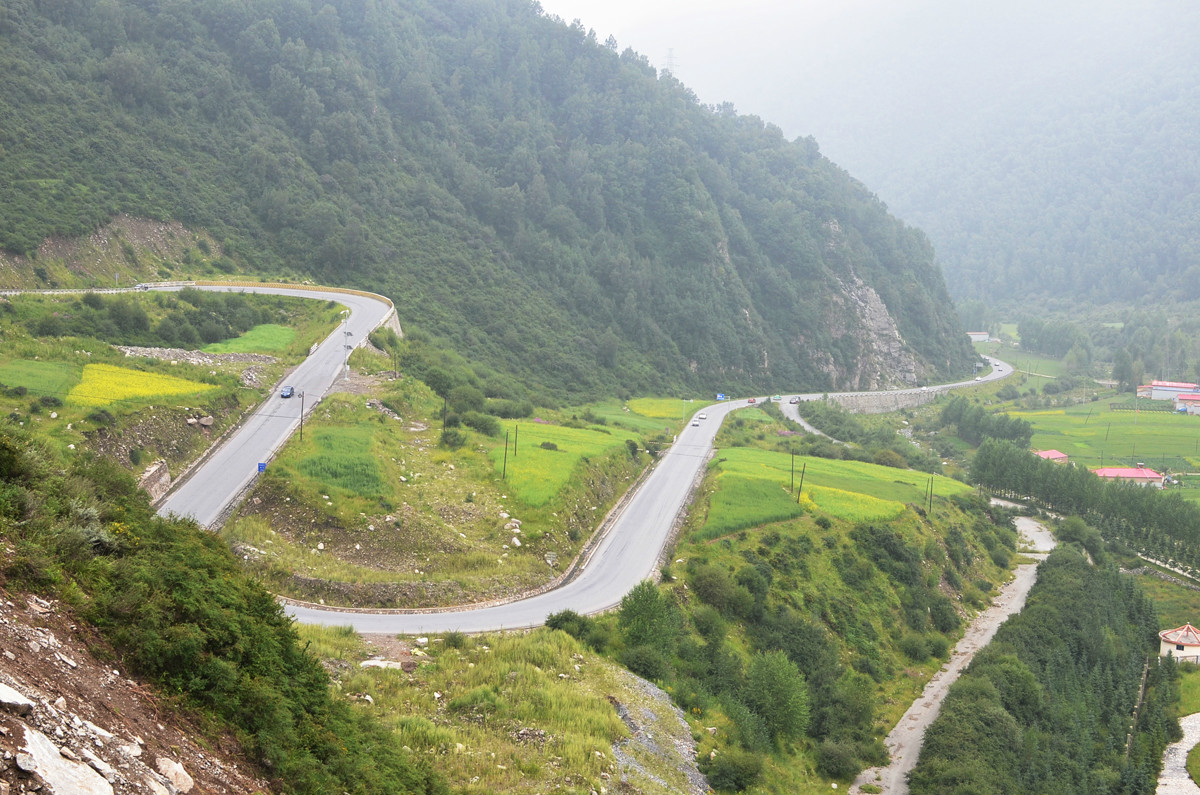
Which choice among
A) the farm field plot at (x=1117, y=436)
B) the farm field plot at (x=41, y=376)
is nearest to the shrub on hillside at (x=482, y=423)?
the farm field plot at (x=41, y=376)

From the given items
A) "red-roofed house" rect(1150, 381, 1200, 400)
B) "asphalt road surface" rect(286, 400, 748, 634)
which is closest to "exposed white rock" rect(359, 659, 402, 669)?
"asphalt road surface" rect(286, 400, 748, 634)

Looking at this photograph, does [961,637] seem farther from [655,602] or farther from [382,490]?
[382,490]

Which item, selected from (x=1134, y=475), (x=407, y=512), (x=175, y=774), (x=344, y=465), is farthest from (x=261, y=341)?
(x=1134, y=475)

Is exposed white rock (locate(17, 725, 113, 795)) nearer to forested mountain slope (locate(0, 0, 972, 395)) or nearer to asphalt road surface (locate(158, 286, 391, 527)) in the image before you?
asphalt road surface (locate(158, 286, 391, 527))

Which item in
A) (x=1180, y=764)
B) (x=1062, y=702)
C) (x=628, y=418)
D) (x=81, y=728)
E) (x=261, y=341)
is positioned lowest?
(x=1180, y=764)

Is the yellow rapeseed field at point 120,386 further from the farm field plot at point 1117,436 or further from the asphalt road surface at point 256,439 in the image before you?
the farm field plot at point 1117,436

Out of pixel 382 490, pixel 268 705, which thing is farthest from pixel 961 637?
pixel 268 705

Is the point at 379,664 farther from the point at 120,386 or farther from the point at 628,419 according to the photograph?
the point at 628,419
